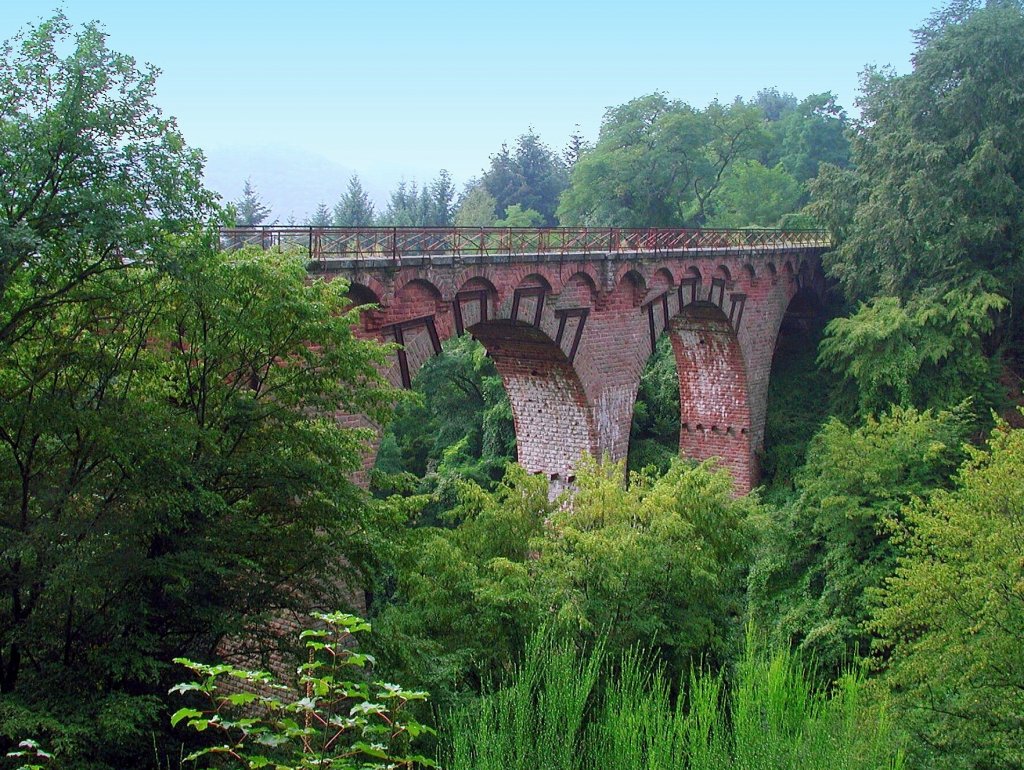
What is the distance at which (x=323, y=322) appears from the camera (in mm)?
10453

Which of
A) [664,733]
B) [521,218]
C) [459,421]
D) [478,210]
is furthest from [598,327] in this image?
[478,210]

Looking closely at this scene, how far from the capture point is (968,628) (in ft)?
41.7

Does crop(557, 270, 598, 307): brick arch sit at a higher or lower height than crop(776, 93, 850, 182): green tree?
lower

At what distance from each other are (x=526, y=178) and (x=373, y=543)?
60934mm

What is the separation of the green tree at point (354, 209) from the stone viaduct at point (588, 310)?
3996 centimetres

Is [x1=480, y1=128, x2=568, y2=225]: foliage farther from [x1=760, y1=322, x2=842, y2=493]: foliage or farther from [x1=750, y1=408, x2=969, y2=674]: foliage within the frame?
[x1=750, y1=408, x2=969, y2=674]: foliage

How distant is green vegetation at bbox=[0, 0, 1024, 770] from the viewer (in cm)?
786

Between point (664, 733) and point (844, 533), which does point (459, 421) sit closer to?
point (844, 533)

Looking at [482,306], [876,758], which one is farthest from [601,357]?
[876,758]

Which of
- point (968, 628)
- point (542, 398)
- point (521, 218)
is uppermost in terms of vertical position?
point (521, 218)

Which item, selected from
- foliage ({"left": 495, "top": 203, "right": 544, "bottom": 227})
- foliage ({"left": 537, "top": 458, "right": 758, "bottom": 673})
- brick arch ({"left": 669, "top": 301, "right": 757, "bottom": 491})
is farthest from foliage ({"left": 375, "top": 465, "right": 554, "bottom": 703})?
foliage ({"left": 495, "top": 203, "right": 544, "bottom": 227})

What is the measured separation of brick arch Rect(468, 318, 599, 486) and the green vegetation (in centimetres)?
469

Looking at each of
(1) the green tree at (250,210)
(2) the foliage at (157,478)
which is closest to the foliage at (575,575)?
(2) the foliage at (157,478)

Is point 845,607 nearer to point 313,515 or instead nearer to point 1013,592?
point 1013,592
